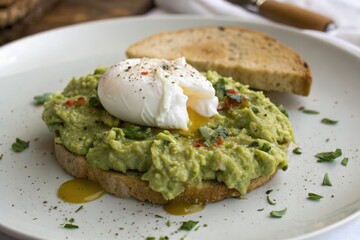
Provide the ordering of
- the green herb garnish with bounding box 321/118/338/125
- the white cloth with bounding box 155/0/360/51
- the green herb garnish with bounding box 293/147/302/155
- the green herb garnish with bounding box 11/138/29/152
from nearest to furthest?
1. the green herb garnish with bounding box 293/147/302/155
2. the green herb garnish with bounding box 11/138/29/152
3. the green herb garnish with bounding box 321/118/338/125
4. the white cloth with bounding box 155/0/360/51

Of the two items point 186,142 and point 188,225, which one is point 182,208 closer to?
point 188,225

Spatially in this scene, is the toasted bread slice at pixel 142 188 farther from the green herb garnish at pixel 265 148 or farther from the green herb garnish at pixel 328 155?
the green herb garnish at pixel 328 155

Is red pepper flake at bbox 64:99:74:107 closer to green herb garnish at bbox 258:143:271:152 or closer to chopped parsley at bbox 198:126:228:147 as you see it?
chopped parsley at bbox 198:126:228:147

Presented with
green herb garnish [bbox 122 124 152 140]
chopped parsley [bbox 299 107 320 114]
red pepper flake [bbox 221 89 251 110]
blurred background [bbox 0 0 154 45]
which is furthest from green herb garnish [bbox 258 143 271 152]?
blurred background [bbox 0 0 154 45]

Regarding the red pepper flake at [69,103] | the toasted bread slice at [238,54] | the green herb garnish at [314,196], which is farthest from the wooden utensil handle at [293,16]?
the red pepper flake at [69,103]

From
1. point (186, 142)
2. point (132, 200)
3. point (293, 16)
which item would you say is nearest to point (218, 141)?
point (186, 142)

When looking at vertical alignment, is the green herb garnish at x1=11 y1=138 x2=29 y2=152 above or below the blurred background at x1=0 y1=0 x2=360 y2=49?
below

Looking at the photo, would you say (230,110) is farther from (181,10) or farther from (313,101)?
(181,10)
